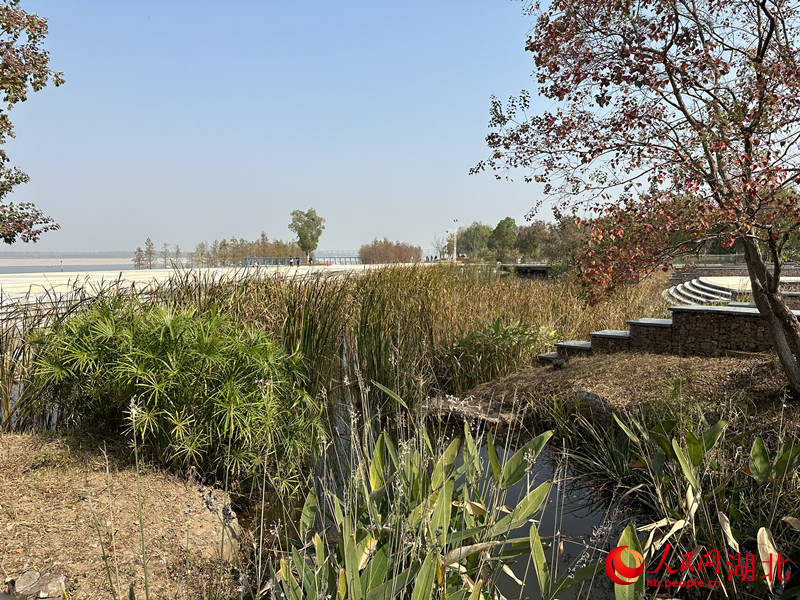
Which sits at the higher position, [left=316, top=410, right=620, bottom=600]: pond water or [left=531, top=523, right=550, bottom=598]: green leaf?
[left=531, top=523, right=550, bottom=598]: green leaf

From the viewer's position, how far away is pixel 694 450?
2510 millimetres

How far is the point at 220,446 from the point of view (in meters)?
3.36

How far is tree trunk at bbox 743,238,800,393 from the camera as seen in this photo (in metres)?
4.04

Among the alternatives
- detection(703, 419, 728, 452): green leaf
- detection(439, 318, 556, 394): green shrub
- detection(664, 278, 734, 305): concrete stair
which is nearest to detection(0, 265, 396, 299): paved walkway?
detection(439, 318, 556, 394): green shrub

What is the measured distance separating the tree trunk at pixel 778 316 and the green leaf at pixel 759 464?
6.03ft

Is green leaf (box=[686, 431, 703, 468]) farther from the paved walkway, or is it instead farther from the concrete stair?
the concrete stair

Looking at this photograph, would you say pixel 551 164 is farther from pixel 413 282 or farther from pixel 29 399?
pixel 29 399

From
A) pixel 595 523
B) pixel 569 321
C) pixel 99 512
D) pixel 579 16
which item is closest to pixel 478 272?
pixel 569 321

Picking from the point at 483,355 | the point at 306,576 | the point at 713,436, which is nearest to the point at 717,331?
the point at 483,355

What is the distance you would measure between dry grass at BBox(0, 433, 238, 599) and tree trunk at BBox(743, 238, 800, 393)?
13.2 ft

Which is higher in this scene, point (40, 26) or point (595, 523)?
point (40, 26)

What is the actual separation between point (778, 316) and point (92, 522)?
15.1 feet

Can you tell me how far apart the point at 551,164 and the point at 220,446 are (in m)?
3.14

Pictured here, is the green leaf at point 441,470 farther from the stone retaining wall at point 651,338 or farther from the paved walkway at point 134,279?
the stone retaining wall at point 651,338
